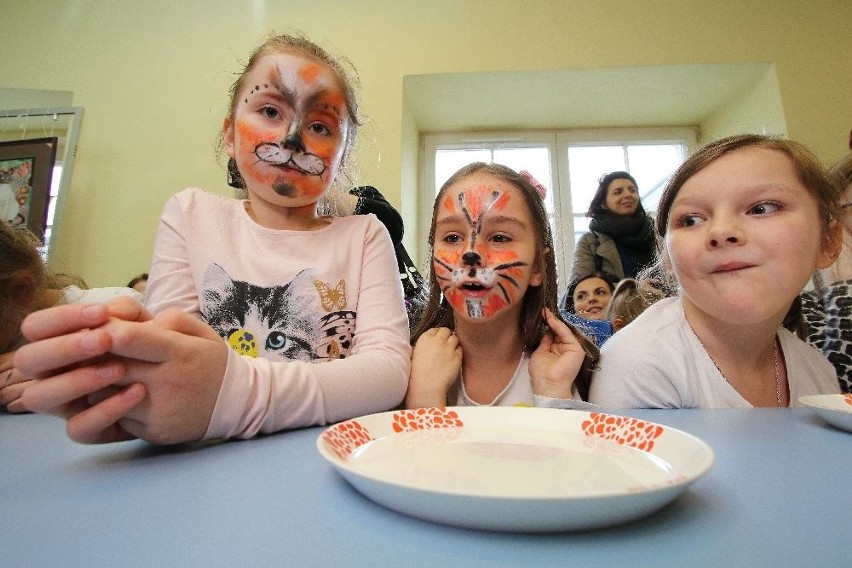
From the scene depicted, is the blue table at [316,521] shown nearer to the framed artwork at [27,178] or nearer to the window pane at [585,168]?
the framed artwork at [27,178]

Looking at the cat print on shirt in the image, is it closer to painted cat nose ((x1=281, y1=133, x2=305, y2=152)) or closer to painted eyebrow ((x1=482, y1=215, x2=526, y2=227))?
painted cat nose ((x1=281, y1=133, x2=305, y2=152))

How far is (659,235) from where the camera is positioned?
98cm

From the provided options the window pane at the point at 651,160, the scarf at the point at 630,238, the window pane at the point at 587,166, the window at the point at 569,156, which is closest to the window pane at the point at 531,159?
the window at the point at 569,156

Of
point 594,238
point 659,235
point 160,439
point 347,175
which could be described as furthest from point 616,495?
point 594,238

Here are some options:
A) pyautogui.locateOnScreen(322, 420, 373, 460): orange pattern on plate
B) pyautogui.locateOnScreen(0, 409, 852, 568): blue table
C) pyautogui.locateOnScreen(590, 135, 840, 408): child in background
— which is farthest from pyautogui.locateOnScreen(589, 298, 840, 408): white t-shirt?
pyautogui.locateOnScreen(322, 420, 373, 460): orange pattern on plate

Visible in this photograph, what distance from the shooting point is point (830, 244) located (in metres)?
0.84

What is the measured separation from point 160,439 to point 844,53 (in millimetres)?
3448

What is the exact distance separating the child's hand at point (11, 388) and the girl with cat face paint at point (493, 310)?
583mm

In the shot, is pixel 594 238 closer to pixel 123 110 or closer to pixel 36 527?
pixel 36 527

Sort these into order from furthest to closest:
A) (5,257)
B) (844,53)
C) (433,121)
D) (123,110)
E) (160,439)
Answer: (433,121) → (123,110) → (844,53) → (5,257) → (160,439)

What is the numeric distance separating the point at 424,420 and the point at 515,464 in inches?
5.5

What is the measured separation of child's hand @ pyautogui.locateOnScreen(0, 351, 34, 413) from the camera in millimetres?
706

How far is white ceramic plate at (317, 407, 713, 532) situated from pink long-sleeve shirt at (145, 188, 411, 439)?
0.22m

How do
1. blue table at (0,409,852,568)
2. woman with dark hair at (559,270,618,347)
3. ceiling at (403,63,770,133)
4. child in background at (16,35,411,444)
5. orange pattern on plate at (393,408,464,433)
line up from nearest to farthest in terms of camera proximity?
blue table at (0,409,852,568) < orange pattern on plate at (393,408,464,433) < child in background at (16,35,411,444) < woman with dark hair at (559,270,618,347) < ceiling at (403,63,770,133)
